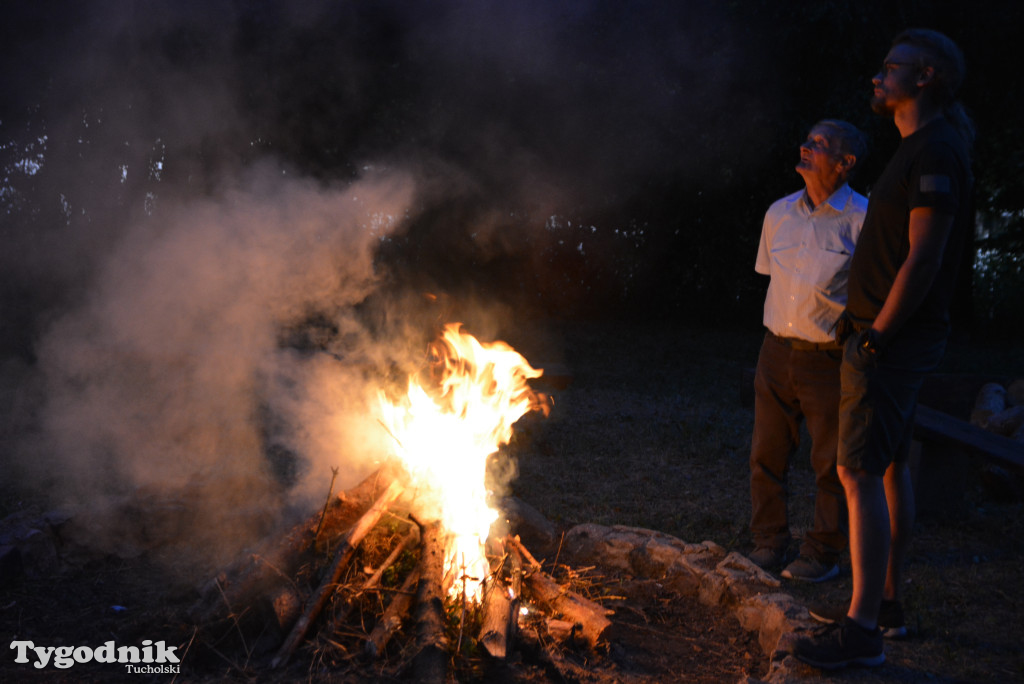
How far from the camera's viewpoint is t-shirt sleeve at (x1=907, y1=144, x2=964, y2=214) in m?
2.29

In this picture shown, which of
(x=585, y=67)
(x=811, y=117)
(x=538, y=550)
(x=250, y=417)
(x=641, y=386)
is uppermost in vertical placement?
(x=585, y=67)

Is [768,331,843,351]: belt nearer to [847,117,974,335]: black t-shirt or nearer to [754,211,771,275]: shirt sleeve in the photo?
[754,211,771,275]: shirt sleeve

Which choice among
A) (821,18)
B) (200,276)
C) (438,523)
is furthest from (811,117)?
(438,523)

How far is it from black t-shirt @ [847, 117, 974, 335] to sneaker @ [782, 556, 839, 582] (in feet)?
4.37

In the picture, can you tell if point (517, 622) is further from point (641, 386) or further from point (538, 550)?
point (641, 386)

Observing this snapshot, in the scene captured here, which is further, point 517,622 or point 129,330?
point 129,330

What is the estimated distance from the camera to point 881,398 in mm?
2400

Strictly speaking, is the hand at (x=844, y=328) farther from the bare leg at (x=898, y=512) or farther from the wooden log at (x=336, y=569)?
the wooden log at (x=336, y=569)

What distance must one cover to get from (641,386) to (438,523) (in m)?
5.31

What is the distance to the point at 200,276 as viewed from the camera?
17.0ft

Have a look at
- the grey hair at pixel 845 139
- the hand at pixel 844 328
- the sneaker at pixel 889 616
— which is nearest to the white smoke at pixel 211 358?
the sneaker at pixel 889 616

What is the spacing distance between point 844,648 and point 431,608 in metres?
1.35

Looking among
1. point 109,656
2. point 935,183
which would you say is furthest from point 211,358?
point 935,183

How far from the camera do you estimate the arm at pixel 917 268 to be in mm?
2303
